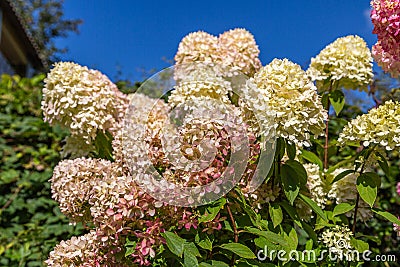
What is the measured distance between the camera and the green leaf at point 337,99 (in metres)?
1.76

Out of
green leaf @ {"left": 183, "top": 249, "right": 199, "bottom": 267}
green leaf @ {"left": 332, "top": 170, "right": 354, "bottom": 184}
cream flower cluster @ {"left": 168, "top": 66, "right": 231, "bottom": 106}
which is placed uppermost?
cream flower cluster @ {"left": 168, "top": 66, "right": 231, "bottom": 106}

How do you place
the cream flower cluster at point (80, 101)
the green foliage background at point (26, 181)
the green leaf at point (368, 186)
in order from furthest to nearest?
the green foliage background at point (26, 181) → the cream flower cluster at point (80, 101) → the green leaf at point (368, 186)

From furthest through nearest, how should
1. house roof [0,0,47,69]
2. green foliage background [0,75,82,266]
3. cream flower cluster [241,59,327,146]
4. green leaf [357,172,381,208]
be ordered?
1. house roof [0,0,47,69]
2. green foliage background [0,75,82,266]
3. green leaf [357,172,381,208]
4. cream flower cluster [241,59,327,146]

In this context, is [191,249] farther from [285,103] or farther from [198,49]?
[198,49]

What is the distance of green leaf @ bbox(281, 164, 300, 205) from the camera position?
137 cm

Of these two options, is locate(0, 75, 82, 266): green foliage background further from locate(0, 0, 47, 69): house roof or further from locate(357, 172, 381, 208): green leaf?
locate(0, 0, 47, 69): house roof

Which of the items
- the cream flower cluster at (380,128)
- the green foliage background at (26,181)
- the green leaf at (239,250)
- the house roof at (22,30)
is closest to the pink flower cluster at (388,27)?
the cream flower cluster at (380,128)

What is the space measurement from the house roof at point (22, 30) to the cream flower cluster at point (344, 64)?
26.3 feet

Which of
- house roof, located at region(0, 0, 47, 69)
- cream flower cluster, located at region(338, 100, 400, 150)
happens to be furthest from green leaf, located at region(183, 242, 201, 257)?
house roof, located at region(0, 0, 47, 69)

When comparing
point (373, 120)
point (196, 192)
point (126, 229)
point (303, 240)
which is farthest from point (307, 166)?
point (303, 240)

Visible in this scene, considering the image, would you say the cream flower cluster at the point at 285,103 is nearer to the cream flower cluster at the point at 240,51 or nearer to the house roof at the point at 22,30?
the cream flower cluster at the point at 240,51

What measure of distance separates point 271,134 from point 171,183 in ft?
0.97

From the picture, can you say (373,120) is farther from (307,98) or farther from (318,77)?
(318,77)

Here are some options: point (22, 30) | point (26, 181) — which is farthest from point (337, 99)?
point (22, 30)
